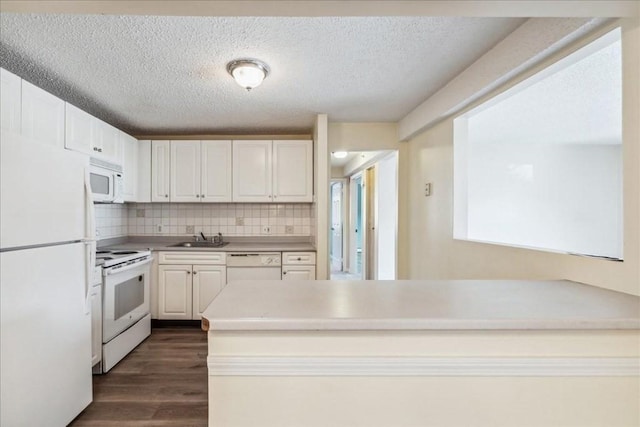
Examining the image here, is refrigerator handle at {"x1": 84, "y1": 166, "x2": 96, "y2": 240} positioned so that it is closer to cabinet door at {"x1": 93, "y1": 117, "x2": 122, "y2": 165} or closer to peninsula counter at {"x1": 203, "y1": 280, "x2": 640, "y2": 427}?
cabinet door at {"x1": 93, "y1": 117, "x2": 122, "y2": 165}

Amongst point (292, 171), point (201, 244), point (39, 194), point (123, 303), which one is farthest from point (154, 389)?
point (292, 171)

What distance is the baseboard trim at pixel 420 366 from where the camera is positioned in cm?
98

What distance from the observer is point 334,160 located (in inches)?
232

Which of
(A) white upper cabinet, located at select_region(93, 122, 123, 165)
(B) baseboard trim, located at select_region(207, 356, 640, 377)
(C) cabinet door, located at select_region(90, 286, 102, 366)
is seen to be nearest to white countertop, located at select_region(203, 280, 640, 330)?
(B) baseboard trim, located at select_region(207, 356, 640, 377)

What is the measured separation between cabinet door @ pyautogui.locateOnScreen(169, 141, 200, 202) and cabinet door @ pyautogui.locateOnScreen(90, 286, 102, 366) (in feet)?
4.78

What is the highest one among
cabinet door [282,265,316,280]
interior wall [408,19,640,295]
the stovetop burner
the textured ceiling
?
the textured ceiling

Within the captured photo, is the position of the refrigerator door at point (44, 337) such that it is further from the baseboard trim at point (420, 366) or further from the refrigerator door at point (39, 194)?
the baseboard trim at point (420, 366)

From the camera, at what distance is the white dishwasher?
10.7ft

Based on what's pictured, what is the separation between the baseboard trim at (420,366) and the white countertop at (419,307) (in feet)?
0.40

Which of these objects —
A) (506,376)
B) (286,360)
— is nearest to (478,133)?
(506,376)

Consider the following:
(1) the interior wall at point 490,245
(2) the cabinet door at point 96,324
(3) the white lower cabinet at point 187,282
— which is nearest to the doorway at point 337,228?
(1) the interior wall at point 490,245

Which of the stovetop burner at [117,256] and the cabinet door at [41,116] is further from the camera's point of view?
the stovetop burner at [117,256]

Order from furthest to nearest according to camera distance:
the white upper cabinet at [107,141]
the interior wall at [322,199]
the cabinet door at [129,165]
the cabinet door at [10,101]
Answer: the cabinet door at [129,165]
the interior wall at [322,199]
the white upper cabinet at [107,141]
the cabinet door at [10,101]

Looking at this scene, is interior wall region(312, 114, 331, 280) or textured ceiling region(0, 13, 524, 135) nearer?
textured ceiling region(0, 13, 524, 135)
